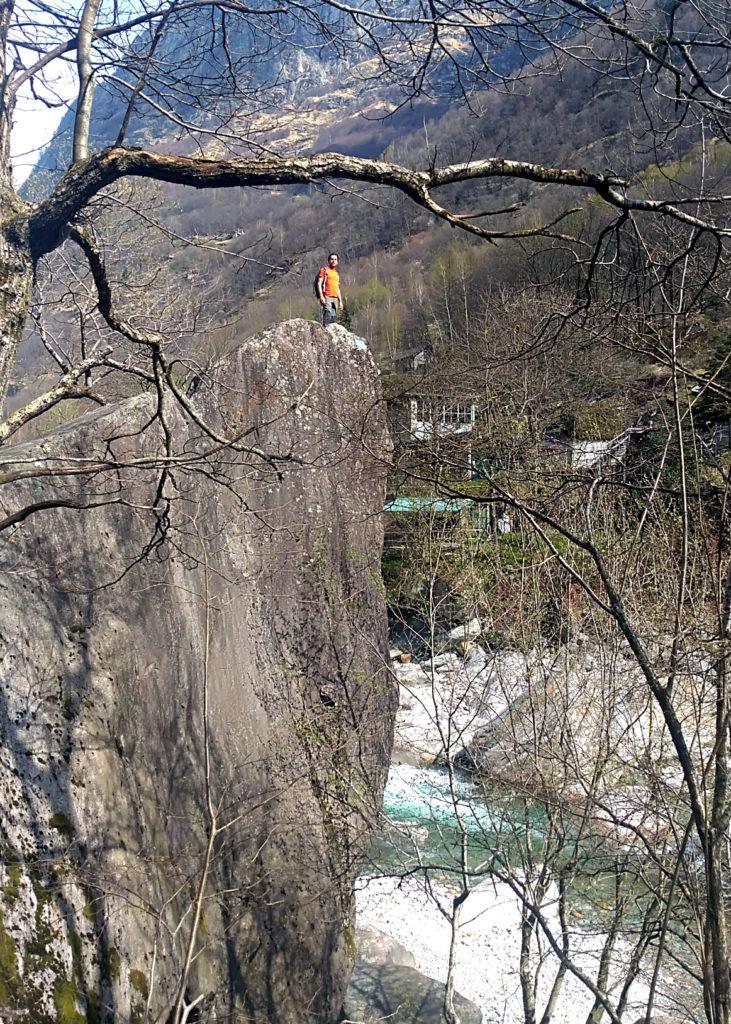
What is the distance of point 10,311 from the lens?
235 cm

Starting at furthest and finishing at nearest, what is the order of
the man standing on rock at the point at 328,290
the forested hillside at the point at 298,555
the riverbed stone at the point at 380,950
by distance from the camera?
the man standing on rock at the point at 328,290, the riverbed stone at the point at 380,950, the forested hillside at the point at 298,555

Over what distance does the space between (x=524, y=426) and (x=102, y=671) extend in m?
6.77

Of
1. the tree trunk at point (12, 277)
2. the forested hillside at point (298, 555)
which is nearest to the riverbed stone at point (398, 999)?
the forested hillside at point (298, 555)

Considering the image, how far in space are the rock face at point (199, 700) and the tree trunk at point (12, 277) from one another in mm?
378

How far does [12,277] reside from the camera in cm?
236

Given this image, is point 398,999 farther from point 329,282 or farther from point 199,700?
point 329,282

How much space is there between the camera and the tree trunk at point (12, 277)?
2.35 meters

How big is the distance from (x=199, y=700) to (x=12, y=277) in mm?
2448

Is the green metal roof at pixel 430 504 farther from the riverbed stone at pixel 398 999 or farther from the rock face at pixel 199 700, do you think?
the riverbed stone at pixel 398 999

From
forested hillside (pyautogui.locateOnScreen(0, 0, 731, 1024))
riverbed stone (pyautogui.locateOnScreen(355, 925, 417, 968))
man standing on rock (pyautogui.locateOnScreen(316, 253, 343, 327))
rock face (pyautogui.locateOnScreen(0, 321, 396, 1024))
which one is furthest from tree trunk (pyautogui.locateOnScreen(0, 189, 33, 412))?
riverbed stone (pyautogui.locateOnScreen(355, 925, 417, 968))

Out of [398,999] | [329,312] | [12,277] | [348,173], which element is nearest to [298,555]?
[329,312]

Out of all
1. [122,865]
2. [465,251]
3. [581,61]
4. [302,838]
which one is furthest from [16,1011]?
[465,251]

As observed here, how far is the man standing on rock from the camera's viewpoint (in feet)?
20.0

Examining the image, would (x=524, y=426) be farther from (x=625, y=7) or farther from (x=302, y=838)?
(x=625, y=7)
